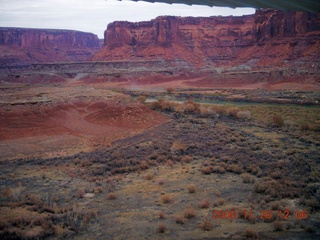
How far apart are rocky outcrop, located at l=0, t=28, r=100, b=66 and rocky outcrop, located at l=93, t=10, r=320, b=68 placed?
27881 millimetres

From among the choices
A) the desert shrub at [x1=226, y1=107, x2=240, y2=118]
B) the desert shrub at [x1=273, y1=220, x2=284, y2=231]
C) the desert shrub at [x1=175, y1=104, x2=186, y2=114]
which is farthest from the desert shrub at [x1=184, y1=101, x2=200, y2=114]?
the desert shrub at [x1=273, y1=220, x2=284, y2=231]

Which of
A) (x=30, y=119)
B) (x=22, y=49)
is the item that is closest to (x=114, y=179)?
(x=30, y=119)

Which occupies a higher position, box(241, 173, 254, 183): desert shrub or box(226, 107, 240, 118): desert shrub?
box(226, 107, 240, 118): desert shrub

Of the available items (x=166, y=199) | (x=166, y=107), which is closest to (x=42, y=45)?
(x=166, y=107)

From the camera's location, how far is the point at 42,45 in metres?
127

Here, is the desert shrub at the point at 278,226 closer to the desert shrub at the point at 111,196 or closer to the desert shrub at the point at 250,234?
the desert shrub at the point at 250,234

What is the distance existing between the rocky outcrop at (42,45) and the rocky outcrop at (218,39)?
27.9 meters

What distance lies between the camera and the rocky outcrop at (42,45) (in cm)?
10762

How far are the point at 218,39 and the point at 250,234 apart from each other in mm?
94727

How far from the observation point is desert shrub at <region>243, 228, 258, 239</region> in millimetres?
7945

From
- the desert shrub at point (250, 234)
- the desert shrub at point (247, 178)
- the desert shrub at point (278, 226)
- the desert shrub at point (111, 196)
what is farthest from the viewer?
the desert shrub at point (247, 178)

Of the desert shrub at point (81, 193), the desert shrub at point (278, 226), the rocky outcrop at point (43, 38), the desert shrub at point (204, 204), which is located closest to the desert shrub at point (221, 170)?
the desert shrub at point (204, 204)

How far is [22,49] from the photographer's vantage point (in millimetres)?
115750

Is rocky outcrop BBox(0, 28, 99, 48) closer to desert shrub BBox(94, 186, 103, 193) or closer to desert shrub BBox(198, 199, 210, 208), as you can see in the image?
desert shrub BBox(94, 186, 103, 193)
